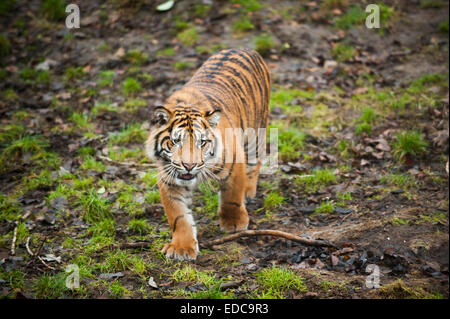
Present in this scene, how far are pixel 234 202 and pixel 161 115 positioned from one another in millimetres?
1144

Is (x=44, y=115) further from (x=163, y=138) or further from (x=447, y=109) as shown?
(x=447, y=109)

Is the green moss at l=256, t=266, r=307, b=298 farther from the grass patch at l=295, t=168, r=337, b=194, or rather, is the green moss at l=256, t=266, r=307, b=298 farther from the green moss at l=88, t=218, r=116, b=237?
the grass patch at l=295, t=168, r=337, b=194

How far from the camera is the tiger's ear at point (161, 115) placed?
143 inches

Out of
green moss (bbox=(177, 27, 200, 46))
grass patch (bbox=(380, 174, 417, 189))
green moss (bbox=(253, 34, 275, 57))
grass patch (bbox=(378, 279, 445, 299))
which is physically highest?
green moss (bbox=(177, 27, 200, 46))

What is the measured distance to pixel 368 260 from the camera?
3617mm

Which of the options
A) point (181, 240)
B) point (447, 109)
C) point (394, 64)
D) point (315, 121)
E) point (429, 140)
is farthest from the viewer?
point (394, 64)

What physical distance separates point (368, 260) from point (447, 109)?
3352 mm

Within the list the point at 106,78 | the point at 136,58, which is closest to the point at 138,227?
the point at 106,78

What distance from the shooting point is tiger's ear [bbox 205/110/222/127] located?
3721 mm

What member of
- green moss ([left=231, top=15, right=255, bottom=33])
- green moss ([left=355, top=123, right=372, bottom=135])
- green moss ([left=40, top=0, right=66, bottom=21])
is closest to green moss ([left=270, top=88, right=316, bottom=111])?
green moss ([left=355, top=123, right=372, bottom=135])

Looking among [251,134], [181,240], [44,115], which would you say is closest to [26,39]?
[44,115]

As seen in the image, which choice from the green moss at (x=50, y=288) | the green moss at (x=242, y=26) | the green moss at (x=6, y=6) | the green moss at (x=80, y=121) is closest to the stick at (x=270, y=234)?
the green moss at (x=50, y=288)

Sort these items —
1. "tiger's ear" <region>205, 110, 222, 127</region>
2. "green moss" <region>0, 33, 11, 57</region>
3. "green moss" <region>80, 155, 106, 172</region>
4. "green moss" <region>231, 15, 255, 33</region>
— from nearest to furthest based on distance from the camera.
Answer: "tiger's ear" <region>205, 110, 222, 127</region> → "green moss" <region>80, 155, 106, 172</region> → "green moss" <region>0, 33, 11, 57</region> → "green moss" <region>231, 15, 255, 33</region>

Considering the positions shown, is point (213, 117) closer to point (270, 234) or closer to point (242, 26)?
point (270, 234)
